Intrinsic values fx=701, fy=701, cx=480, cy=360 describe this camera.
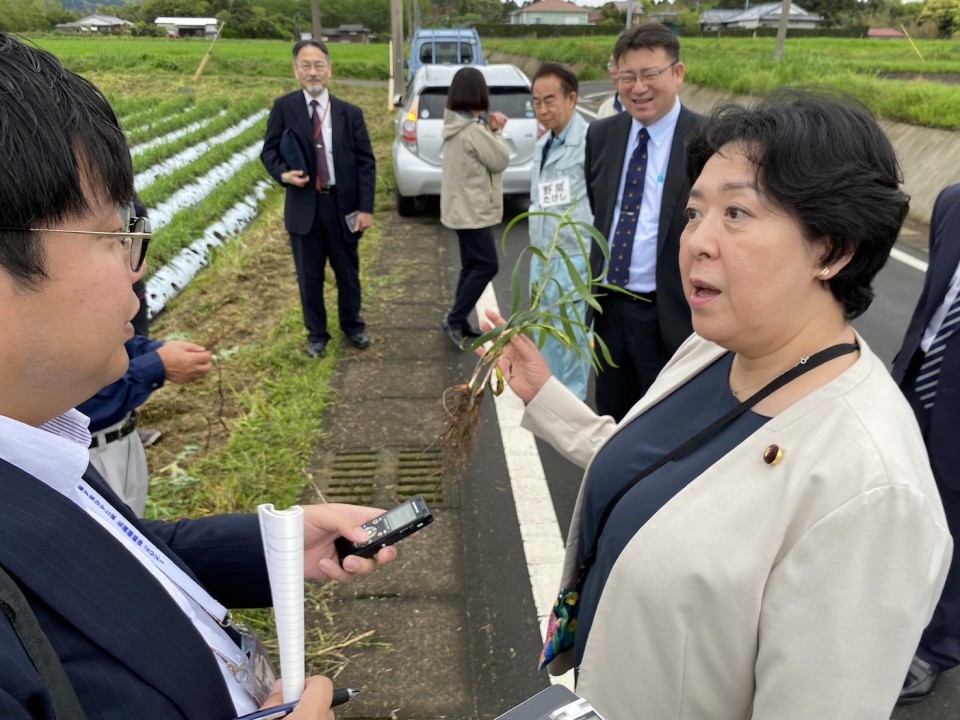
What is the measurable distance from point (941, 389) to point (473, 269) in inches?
124

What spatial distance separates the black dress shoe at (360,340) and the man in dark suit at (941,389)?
10.8 ft

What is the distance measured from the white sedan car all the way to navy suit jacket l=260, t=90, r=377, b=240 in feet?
9.68

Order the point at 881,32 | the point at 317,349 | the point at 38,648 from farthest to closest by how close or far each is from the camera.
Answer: the point at 881,32 < the point at 317,349 < the point at 38,648

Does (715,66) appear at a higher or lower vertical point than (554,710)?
higher

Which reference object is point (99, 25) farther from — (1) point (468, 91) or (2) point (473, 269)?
(2) point (473, 269)

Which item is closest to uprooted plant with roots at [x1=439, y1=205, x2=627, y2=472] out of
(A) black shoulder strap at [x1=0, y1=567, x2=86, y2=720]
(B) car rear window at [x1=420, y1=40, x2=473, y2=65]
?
(A) black shoulder strap at [x1=0, y1=567, x2=86, y2=720]

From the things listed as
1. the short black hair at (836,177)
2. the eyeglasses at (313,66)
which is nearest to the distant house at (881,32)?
the eyeglasses at (313,66)

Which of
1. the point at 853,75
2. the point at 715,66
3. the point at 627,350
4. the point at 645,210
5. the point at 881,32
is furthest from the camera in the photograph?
the point at 881,32

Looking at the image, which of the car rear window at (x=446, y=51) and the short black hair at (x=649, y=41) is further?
the car rear window at (x=446, y=51)

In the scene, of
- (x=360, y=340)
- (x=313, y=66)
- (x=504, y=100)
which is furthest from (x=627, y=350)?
(x=504, y=100)

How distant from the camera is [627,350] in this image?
3.07 meters

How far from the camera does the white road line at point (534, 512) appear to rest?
2.74 m

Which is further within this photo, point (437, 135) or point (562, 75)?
point (437, 135)

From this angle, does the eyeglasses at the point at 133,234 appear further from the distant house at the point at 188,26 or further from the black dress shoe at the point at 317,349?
the distant house at the point at 188,26
